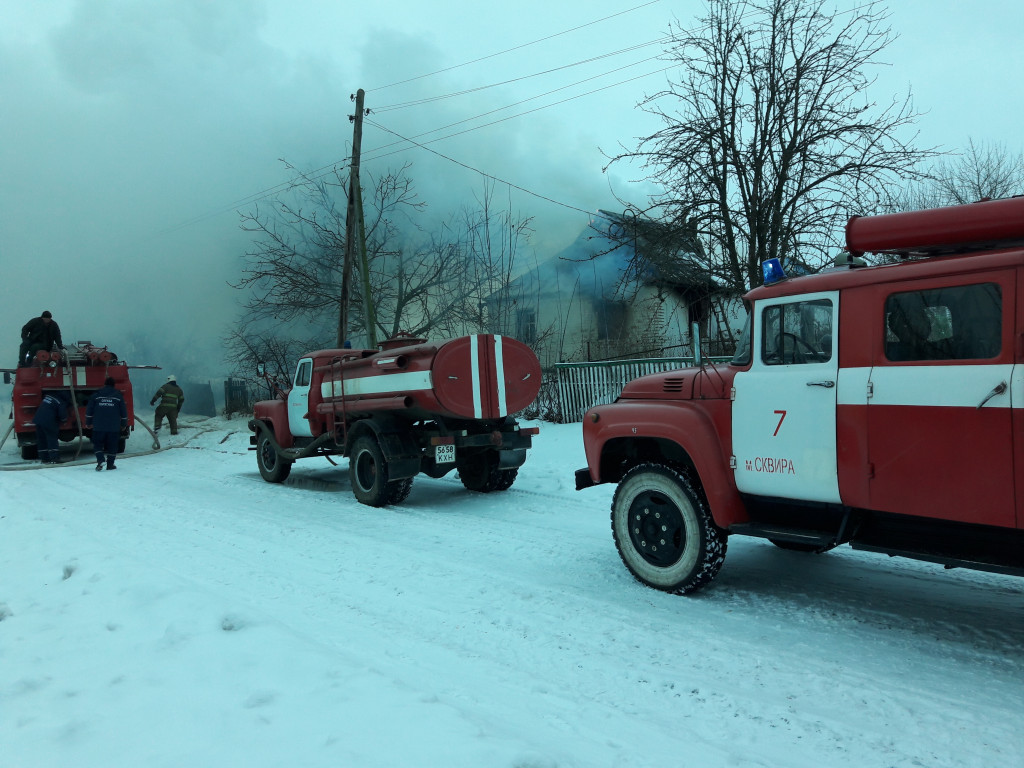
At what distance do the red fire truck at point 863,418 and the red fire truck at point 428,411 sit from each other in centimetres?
370

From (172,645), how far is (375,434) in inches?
206

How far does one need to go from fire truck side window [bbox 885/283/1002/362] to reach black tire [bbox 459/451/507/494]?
629cm

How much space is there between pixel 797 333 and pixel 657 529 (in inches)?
68.3

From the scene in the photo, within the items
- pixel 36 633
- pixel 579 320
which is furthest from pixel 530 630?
pixel 579 320

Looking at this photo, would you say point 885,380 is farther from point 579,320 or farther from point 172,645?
point 579,320

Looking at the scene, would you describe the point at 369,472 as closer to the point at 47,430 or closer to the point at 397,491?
the point at 397,491

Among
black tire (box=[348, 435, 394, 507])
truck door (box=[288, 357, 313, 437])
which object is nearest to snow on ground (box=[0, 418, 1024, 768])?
black tire (box=[348, 435, 394, 507])

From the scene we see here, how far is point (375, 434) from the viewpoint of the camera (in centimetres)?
916

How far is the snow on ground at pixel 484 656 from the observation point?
2973 mm

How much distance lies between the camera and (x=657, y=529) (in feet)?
16.9

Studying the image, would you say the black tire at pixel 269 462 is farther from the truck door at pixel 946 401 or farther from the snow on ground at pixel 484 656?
the truck door at pixel 946 401

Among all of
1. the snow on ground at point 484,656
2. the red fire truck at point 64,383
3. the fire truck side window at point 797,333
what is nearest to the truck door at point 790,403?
the fire truck side window at point 797,333

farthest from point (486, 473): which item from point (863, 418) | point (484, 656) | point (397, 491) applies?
point (863, 418)

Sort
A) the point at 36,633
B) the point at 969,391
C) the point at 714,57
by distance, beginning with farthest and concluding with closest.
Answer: the point at 714,57 < the point at 36,633 < the point at 969,391
